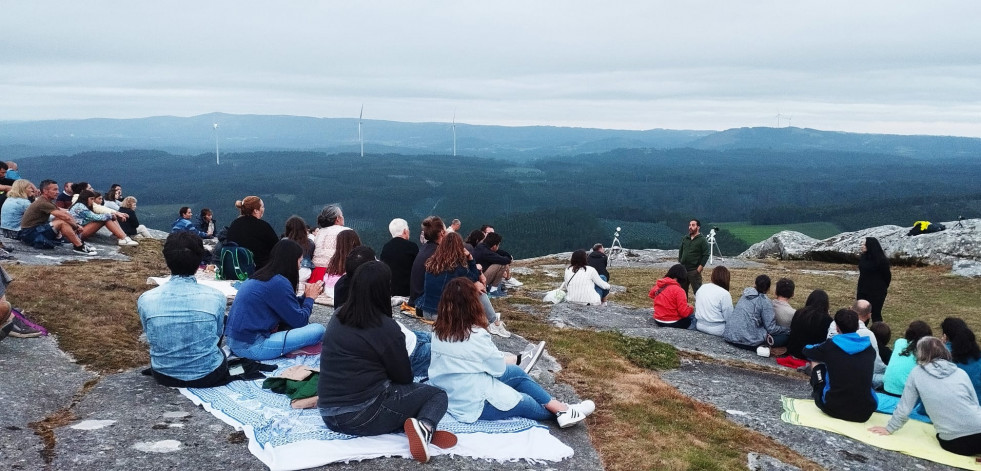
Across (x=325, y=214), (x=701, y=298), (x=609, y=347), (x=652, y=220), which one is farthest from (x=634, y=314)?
(x=652, y=220)

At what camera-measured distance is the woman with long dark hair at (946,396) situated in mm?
7789

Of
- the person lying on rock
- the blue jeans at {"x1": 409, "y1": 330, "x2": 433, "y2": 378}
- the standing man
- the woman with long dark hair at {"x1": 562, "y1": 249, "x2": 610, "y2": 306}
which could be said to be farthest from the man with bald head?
the person lying on rock

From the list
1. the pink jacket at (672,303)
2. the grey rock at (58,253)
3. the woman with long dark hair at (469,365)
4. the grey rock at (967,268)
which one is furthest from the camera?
the grey rock at (967,268)

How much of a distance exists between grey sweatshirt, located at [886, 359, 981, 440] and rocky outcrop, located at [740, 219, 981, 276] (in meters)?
23.3

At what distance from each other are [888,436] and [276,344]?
7.95 metres

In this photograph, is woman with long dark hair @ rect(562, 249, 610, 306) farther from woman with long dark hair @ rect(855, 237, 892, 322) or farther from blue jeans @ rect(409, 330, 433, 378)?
blue jeans @ rect(409, 330, 433, 378)

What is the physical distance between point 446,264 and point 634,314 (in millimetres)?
5957

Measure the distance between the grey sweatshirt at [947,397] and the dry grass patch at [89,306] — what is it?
10.0 m

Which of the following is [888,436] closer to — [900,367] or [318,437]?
[900,367]

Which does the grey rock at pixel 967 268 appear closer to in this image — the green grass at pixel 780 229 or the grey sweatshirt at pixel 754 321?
the grey sweatshirt at pixel 754 321

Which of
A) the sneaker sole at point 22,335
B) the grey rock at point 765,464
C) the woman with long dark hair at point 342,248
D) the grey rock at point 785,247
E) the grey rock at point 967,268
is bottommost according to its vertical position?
the grey rock at point 785,247

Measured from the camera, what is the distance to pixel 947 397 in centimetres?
782

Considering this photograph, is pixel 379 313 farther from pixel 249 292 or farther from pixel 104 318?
pixel 104 318

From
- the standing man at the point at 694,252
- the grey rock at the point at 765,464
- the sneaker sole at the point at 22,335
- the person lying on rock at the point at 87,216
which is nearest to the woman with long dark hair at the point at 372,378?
the grey rock at the point at 765,464
